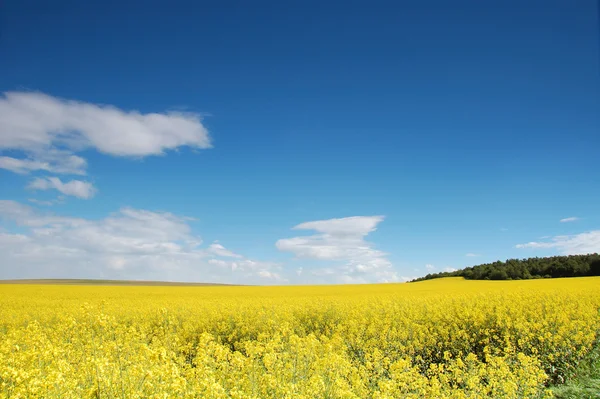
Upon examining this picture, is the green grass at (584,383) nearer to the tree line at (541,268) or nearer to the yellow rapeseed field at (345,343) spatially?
the yellow rapeseed field at (345,343)

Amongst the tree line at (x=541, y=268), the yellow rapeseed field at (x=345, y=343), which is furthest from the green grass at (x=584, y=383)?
the tree line at (x=541, y=268)

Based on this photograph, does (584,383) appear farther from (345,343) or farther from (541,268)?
(541,268)

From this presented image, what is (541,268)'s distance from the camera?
62.3 m

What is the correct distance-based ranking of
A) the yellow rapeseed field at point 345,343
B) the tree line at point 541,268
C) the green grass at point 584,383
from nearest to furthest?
1. the yellow rapeseed field at point 345,343
2. the green grass at point 584,383
3. the tree line at point 541,268

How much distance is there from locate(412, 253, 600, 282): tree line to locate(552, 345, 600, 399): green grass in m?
53.8

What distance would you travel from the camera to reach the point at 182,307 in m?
18.9

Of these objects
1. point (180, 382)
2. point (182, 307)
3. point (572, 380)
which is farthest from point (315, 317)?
point (180, 382)

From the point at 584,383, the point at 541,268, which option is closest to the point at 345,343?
the point at 584,383

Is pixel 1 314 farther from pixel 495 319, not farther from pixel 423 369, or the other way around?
pixel 495 319

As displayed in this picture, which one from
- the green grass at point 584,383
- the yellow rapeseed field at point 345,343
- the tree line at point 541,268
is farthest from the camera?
the tree line at point 541,268

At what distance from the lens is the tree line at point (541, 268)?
57344 mm

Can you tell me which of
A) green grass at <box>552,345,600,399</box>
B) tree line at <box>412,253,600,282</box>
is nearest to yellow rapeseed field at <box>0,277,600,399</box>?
green grass at <box>552,345,600,399</box>

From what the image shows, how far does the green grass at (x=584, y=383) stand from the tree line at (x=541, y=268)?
53.8 meters

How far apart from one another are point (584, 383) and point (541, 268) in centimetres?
6015
